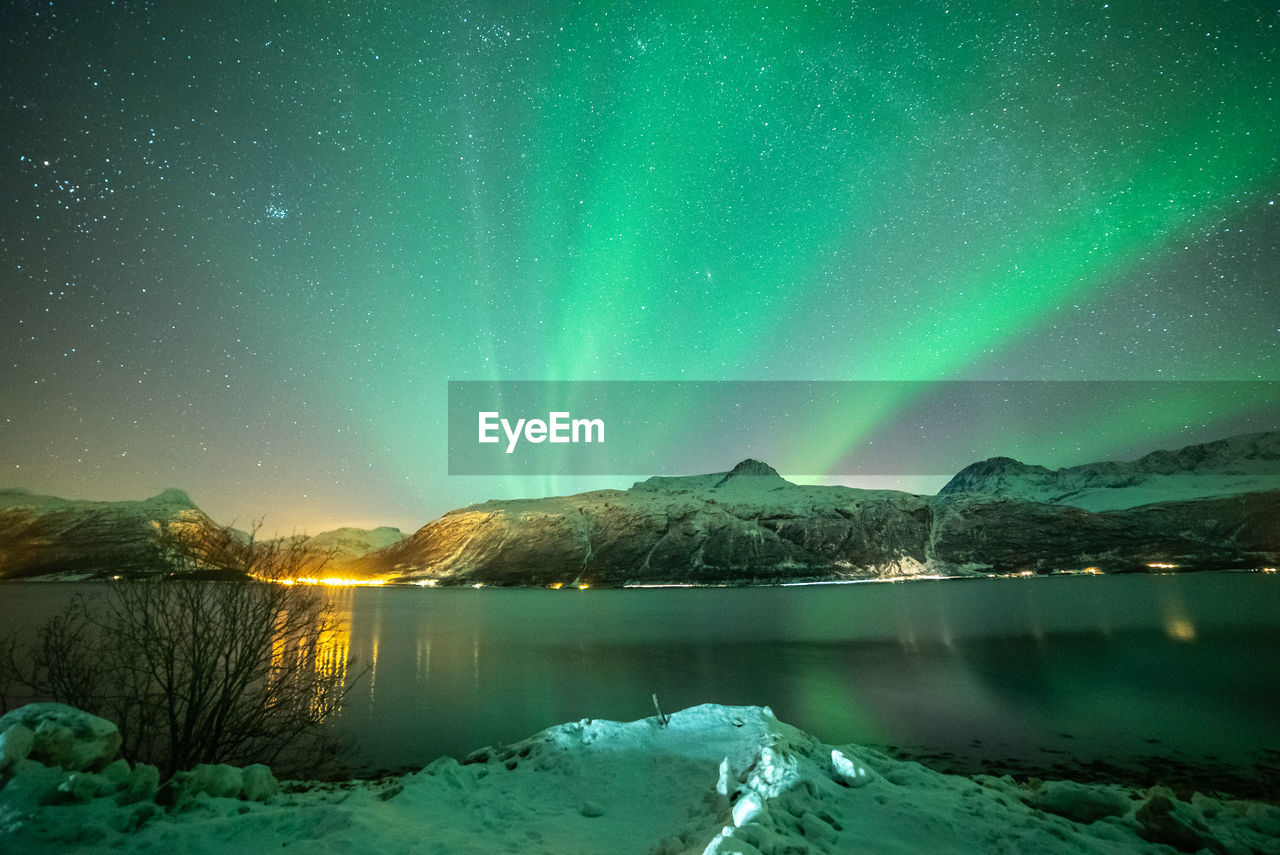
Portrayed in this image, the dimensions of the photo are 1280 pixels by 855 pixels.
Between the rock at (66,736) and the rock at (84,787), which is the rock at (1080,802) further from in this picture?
the rock at (66,736)

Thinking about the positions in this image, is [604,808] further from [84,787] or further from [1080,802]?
[1080,802]

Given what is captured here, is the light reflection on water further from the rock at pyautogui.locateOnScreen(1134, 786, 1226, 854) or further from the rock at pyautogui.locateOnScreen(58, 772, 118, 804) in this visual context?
the rock at pyautogui.locateOnScreen(58, 772, 118, 804)

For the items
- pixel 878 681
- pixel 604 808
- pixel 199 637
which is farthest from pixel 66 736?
pixel 878 681

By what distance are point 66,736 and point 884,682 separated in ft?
109

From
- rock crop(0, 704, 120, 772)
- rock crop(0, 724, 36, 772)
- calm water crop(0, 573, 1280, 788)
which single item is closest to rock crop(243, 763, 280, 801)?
rock crop(0, 704, 120, 772)

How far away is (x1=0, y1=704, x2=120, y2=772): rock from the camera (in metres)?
7.61

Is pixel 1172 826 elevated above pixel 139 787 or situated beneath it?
situated beneath

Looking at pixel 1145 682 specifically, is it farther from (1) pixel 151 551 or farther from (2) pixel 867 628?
(1) pixel 151 551

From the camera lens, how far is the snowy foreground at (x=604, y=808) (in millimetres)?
7312

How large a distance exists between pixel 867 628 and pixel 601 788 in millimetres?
60227

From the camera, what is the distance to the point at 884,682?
104ft

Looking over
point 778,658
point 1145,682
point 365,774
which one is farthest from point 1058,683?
point 365,774

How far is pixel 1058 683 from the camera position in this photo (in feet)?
101

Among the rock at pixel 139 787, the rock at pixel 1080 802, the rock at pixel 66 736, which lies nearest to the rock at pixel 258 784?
the rock at pixel 139 787
